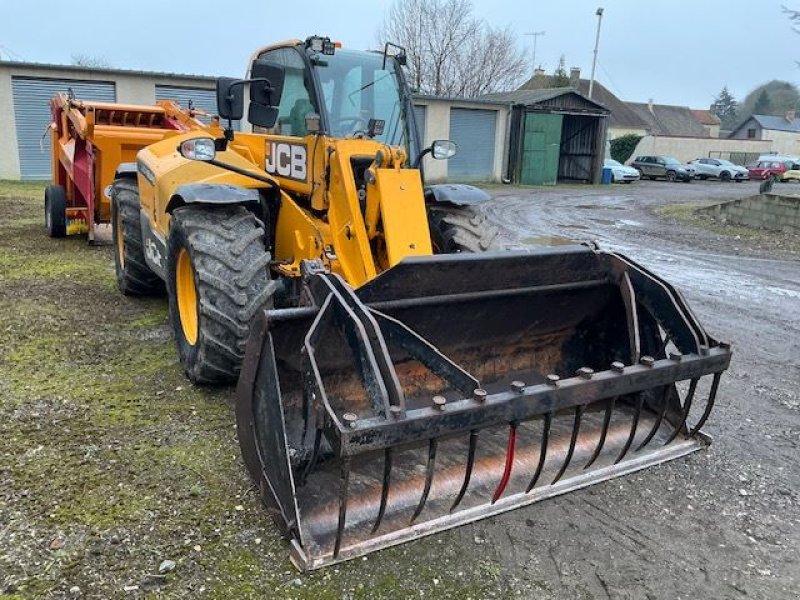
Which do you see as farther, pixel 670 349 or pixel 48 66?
pixel 48 66

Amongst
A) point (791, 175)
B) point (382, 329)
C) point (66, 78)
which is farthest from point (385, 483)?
point (791, 175)

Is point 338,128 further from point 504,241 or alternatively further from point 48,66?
point 48,66

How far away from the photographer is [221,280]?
3.96m

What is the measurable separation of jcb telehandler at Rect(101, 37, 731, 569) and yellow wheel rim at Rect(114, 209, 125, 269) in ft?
3.17

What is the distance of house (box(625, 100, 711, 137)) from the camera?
209 feet

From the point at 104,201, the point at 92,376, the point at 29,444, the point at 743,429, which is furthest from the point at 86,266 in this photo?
the point at 743,429

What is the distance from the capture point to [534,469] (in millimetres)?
3352

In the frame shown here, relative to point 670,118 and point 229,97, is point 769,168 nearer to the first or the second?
point 670,118

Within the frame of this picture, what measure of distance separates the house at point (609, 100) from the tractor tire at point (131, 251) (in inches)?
1519

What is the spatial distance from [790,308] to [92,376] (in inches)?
278

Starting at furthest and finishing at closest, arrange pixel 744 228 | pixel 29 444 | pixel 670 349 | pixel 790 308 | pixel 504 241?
pixel 744 228 < pixel 504 241 < pixel 790 308 < pixel 670 349 < pixel 29 444

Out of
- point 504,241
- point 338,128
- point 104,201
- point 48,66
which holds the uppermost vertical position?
point 48,66

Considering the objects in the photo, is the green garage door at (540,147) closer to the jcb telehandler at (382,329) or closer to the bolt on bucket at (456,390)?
the jcb telehandler at (382,329)

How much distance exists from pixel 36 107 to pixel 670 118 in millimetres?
61381
